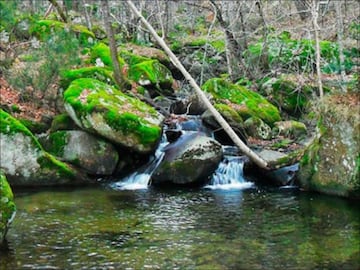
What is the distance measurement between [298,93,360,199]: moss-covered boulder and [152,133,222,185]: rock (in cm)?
232

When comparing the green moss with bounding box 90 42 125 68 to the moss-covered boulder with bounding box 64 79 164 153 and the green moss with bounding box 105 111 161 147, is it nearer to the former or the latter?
the moss-covered boulder with bounding box 64 79 164 153

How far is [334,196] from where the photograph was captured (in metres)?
11.0

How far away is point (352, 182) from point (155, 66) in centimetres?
1056

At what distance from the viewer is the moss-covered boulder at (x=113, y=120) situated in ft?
42.9

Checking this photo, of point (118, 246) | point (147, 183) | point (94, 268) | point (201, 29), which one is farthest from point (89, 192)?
point (201, 29)

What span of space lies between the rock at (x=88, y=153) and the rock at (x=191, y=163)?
132 cm

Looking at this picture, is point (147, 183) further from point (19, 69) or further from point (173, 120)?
point (19, 69)

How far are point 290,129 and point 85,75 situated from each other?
6573 mm

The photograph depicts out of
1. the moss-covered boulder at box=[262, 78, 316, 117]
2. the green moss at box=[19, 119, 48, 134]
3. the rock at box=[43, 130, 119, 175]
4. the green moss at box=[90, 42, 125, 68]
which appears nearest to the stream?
the rock at box=[43, 130, 119, 175]

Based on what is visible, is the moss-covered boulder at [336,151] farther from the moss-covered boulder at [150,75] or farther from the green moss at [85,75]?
the moss-covered boulder at [150,75]

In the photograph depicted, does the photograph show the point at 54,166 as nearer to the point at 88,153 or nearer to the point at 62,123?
the point at 88,153

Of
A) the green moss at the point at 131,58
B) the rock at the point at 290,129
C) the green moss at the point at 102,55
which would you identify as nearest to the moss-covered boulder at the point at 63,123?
the green moss at the point at 102,55

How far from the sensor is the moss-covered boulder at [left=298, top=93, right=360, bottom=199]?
10617mm

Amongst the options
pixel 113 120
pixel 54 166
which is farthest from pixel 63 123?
pixel 113 120
